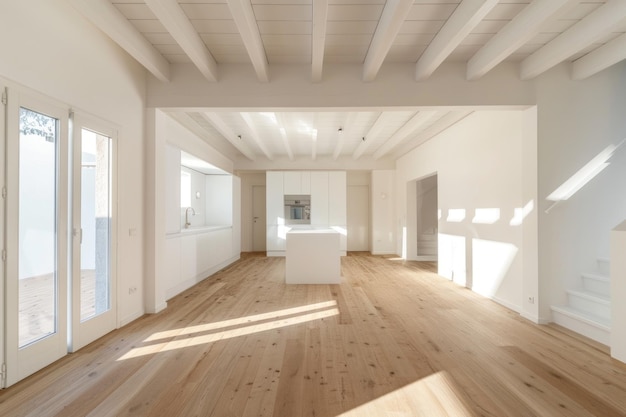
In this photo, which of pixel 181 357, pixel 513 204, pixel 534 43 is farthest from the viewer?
pixel 513 204

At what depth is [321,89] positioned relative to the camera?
12.5ft

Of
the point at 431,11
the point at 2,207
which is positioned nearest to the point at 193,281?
the point at 2,207

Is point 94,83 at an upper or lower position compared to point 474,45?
lower

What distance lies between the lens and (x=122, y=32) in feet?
9.30

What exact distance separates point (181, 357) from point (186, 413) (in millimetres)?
852

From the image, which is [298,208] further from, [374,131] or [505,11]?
[505,11]

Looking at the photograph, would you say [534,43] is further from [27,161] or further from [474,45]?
[27,161]

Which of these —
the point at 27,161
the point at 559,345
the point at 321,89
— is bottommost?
the point at 559,345

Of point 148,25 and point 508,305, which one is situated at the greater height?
point 148,25

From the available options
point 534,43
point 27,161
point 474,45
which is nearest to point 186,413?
point 27,161

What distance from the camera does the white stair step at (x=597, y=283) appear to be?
338cm

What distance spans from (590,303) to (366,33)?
3.50 m

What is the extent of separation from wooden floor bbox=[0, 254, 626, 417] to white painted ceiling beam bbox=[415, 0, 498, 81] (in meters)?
2.67

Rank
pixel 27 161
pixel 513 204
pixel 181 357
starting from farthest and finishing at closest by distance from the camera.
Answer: pixel 513 204 → pixel 181 357 → pixel 27 161
